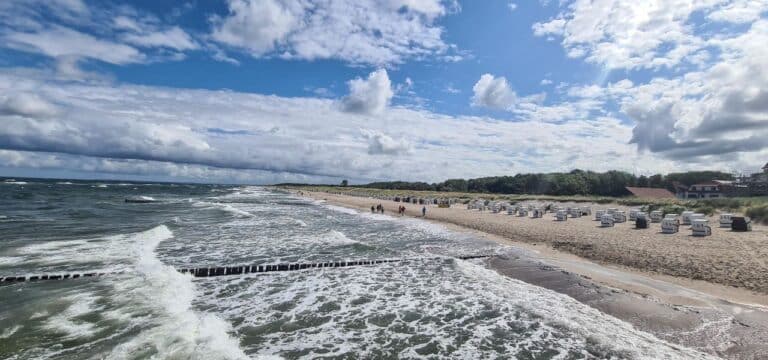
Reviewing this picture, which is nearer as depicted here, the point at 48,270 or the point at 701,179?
the point at 48,270

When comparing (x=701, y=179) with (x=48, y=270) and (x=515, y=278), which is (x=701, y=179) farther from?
(x=48, y=270)

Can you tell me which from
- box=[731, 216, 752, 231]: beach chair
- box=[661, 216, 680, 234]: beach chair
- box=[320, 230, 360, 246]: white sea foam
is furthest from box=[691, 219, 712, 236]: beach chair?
box=[320, 230, 360, 246]: white sea foam

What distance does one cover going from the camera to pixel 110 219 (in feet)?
102

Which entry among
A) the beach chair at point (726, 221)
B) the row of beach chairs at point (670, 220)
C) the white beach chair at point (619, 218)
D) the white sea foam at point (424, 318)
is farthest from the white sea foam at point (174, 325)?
the white beach chair at point (619, 218)

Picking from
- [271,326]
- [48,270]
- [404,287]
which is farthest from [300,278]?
[48,270]

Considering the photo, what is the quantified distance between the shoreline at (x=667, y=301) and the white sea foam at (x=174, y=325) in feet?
31.6

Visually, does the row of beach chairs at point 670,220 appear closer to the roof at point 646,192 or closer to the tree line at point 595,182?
the roof at point 646,192

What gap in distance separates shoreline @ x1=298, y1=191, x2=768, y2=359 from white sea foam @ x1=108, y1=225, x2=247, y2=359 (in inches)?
379

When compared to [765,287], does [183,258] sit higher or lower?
lower

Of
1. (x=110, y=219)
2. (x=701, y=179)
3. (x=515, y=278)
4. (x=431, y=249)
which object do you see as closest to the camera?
(x=515, y=278)

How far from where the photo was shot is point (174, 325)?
9.22 meters

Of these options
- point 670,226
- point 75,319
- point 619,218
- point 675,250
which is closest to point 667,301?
point 675,250

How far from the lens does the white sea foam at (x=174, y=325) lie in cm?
780

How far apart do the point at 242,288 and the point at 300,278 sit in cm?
223
